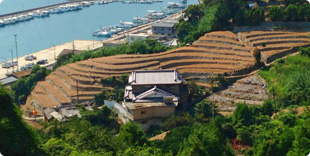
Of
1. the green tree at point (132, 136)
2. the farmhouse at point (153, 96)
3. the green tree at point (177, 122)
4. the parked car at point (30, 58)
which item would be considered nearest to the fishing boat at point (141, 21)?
the parked car at point (30, 58)

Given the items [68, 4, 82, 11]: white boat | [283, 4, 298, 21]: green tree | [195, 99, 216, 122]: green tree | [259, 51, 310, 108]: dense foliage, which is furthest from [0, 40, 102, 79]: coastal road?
[68, 4, 82, 11]: white boat

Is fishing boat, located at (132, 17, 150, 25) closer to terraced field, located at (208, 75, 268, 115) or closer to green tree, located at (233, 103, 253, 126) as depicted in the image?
terraced field, located at (208, 75, 268, 115)

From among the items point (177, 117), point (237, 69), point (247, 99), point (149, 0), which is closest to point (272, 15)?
point (237, 69)

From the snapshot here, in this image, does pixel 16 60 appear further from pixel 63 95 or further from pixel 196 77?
pixel 196 77

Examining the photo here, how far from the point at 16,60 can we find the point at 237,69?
23.3 metres

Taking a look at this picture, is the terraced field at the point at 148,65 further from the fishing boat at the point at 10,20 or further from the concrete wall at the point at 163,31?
the fishing boat at the point at 10,20

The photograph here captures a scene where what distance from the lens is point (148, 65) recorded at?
2419 cm

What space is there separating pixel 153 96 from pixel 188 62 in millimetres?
4809

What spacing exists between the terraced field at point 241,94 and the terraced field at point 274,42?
2.20 metres

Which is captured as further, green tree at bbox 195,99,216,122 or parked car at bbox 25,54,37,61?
parked car at bbox 25,54,37,61

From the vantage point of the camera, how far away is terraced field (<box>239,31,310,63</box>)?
2302 cm

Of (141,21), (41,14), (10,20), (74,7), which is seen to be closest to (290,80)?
(141,21)

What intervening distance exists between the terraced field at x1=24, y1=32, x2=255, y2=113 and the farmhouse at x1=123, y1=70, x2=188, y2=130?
2516mm

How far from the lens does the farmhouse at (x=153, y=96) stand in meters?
19.4
